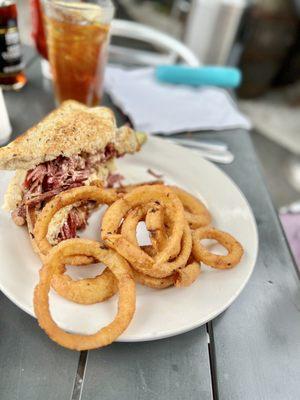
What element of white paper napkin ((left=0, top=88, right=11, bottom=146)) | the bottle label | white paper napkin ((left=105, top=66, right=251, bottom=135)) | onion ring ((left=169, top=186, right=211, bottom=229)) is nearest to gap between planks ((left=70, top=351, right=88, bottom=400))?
onion ring ((left=169, top=186, right=211, bottom=229))

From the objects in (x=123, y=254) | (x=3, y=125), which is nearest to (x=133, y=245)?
(x=123, y=254)

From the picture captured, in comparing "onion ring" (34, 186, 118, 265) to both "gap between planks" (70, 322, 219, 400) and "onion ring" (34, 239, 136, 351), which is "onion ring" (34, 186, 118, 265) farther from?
"gap between planks" (70, 322, 219, 400)

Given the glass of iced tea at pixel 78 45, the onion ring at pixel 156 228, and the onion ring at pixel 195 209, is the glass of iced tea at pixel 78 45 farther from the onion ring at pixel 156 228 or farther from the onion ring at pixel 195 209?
the onion ring at pixel 156 228

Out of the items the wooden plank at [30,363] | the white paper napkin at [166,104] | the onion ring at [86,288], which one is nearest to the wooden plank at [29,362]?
the wooden plank at [30,363]

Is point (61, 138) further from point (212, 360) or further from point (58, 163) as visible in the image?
point (212, 360)

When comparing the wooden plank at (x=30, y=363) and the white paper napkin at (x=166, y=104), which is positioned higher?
the white paper napkin at (x=166, y=104)

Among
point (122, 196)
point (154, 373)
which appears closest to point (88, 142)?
point (122, 196)

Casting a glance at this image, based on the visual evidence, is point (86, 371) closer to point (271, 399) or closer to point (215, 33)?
point (271, 399)
